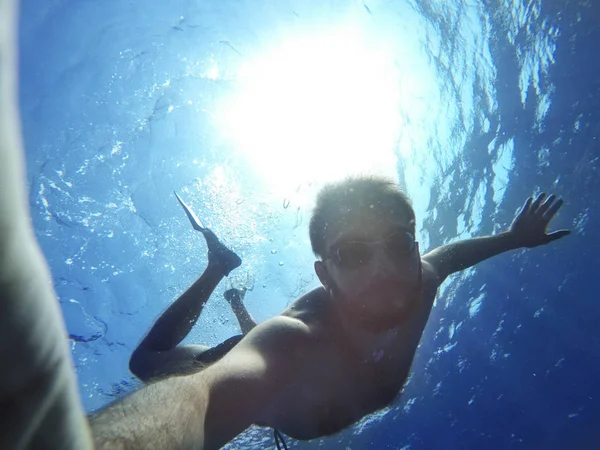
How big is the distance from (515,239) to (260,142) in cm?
869

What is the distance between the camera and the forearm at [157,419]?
1.20m

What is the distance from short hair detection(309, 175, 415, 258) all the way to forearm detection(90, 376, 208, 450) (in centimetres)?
314

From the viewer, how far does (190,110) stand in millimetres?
11195

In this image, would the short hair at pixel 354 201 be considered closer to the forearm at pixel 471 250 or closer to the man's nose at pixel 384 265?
the man's nose at pixel 384 265

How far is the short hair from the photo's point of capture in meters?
4.66

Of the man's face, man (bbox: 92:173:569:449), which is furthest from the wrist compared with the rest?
the man's face

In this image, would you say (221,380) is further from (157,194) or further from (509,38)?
(509,38)

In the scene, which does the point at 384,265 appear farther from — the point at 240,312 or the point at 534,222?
the point at 240,312

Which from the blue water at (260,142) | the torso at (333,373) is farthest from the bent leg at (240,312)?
the blue water at (260,142)

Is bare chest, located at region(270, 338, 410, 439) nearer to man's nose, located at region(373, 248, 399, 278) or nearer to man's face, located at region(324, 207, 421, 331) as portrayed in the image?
man's face, located at region(324, 207, 421, 331)

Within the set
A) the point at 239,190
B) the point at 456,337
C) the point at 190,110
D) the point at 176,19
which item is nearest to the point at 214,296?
the point at 239,190

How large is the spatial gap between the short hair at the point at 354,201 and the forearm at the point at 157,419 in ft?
→ 10.3

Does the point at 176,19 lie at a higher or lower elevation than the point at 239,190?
higher

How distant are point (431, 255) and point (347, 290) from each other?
2.46 metres
